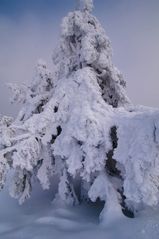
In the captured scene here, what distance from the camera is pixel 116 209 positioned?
32.3 feet

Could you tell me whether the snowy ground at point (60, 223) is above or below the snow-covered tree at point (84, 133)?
below

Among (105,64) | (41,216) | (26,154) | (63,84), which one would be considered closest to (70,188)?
(41,216)

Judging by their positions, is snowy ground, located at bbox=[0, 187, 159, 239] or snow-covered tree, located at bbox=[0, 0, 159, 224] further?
snow-covered tree, located at bbox=[0, 0, 159, 224]

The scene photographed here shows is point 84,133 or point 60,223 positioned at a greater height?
point 84,133

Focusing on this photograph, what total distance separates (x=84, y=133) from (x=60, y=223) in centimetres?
343

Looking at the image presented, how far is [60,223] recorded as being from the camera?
34.9 feet

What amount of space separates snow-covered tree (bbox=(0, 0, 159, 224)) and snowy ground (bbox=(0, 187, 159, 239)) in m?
0.61

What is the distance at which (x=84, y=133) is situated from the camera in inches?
418

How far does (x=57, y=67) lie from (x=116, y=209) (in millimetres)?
7570

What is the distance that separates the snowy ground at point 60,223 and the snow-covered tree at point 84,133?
0.61m

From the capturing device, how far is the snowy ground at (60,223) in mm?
8516

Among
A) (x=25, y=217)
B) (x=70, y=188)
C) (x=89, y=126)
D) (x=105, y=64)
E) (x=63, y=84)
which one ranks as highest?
(x=105, y=64)

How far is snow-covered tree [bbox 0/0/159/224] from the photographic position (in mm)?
8938

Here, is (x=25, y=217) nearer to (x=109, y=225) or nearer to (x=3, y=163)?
(x=3, y=163)
